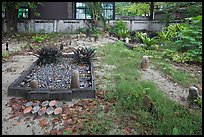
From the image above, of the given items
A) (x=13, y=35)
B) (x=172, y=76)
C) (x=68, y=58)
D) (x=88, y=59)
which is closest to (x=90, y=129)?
(x=172, y=76)

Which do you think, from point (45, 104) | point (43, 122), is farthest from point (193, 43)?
point (43, 122)

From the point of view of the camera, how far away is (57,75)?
581cm

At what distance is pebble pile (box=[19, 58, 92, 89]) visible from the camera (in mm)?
5086

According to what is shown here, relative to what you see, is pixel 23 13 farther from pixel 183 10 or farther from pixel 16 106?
pixel 16 106

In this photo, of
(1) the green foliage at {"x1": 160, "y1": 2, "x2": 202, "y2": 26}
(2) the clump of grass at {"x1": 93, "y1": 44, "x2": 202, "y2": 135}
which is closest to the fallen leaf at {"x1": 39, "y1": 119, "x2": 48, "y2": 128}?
(2) the clump of grass at {"x1": 93, "y1": 44, "x2": 202, "y2": 135}

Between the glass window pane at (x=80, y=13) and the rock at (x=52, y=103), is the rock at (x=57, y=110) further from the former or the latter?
the glass window pane at (x=80, y=13)

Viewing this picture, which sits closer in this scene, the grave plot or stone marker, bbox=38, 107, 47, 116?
stone marker, bbox=38, 107, 47, 116

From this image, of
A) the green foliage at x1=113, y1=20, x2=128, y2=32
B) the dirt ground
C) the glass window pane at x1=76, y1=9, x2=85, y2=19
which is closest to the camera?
the dirt ground

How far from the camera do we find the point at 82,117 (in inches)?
137

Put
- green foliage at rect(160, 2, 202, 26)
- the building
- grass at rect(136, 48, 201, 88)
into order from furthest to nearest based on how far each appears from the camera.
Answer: the building → green foliage at rect(160, 2, 202, 26) → grass at rect(136, 48, 201, 88)

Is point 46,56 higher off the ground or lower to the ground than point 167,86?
higher

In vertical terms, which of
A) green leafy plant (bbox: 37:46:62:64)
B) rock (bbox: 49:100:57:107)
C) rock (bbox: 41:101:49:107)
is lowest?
rock (bbox: 41:101:49:107)

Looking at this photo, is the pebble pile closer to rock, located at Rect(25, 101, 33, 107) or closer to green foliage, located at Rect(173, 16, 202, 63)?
rock, located at Rect(25, 101, 33, 107)

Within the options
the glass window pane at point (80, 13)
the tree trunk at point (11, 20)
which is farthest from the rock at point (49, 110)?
the glass window pane at point (80, 13)
